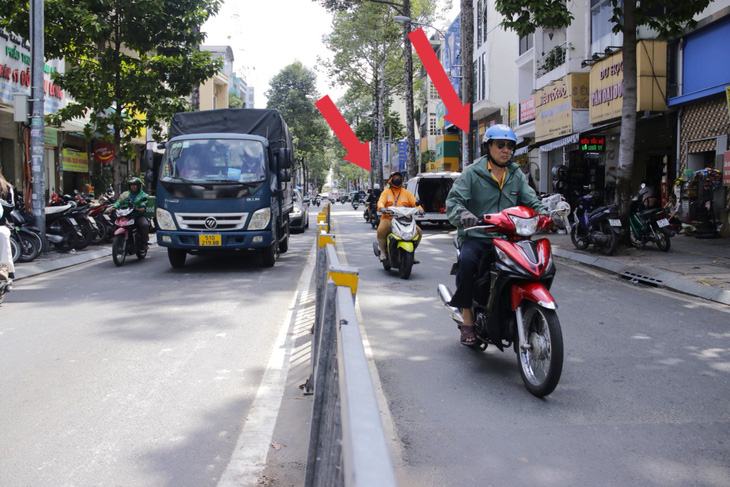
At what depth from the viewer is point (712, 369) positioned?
5.09 meters

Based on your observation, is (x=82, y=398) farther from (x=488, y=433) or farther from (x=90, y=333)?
(x=488, y=433)

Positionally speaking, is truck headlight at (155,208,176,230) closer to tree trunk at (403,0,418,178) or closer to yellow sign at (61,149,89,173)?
yellow sign at (61,149,89,173)

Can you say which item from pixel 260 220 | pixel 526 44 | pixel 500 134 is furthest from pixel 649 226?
pixel 526 44

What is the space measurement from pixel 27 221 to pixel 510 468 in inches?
464

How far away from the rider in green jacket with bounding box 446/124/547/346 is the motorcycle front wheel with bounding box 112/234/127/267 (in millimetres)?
8147

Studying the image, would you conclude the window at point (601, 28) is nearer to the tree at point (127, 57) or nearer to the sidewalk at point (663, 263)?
the sidewalk at point (663, 263)

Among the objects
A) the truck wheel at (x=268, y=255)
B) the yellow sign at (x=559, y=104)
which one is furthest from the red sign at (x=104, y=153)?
the yellow sign at (x=559, y=104)

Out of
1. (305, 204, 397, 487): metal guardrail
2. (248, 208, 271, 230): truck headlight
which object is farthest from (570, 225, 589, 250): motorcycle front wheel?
(305, 204, 397, 487): metal guardrail

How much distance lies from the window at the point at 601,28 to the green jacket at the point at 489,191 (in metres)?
15.3

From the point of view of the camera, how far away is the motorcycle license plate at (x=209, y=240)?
1067 centimetres

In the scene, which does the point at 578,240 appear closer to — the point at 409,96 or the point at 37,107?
the point at 37,107

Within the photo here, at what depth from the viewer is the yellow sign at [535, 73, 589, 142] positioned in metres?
21.4

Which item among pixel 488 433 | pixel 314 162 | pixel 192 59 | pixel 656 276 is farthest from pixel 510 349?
pixel 314 162

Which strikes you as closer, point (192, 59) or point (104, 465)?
point (104, 465)
